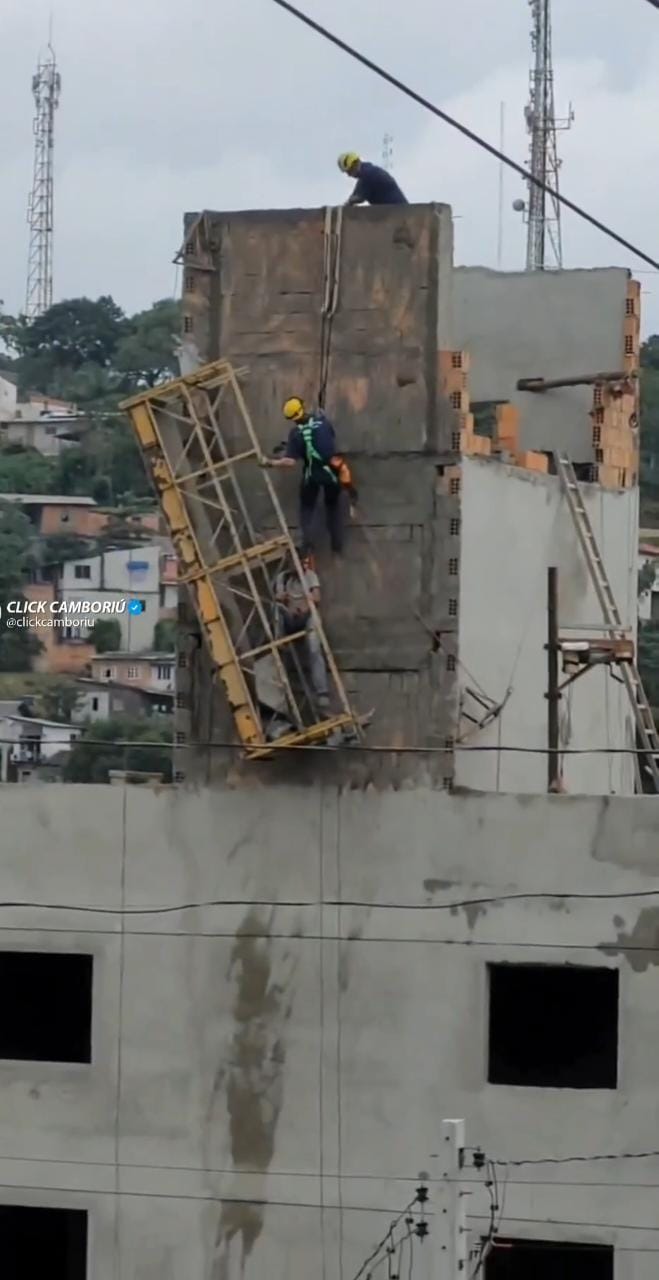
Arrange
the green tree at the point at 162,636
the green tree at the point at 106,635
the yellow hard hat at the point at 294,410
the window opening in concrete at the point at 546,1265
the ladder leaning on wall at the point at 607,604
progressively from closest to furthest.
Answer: the yellow hard hat at the point at 294,410 < the window opening in concrete at the point at 546,1265 < the ladder leaning on wall at the point at 607,604 < the green tree at the point at 162,636 < the green tree at the point at 106,635

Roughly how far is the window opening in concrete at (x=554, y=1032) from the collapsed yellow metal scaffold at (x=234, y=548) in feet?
9.55

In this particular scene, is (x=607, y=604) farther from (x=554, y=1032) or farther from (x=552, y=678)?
(x=554, y=1032)

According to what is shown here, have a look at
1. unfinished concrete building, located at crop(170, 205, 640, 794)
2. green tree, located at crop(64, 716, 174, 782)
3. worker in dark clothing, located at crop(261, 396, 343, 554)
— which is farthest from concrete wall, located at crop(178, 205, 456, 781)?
green tree, located at crop(64, 716, 174, 782)

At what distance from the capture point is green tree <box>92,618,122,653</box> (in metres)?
83.2

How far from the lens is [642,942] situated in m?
18.7

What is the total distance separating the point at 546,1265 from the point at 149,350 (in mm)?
88431

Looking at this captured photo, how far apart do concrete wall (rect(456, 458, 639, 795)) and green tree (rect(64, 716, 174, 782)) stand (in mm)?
2802

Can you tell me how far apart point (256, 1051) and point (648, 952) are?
10.5 ft

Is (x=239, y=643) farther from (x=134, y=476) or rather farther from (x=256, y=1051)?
(x=134, y=476)

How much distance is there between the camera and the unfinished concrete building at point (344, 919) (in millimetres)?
18875

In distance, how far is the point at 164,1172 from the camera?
19.5m

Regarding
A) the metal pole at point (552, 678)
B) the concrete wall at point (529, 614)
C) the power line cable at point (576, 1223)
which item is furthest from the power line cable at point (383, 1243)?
the metal pole at point (552, 678)

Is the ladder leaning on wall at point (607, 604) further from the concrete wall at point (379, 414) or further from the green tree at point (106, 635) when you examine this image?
the green tree at point (106, 635)

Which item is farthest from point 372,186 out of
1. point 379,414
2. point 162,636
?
point 162,636
